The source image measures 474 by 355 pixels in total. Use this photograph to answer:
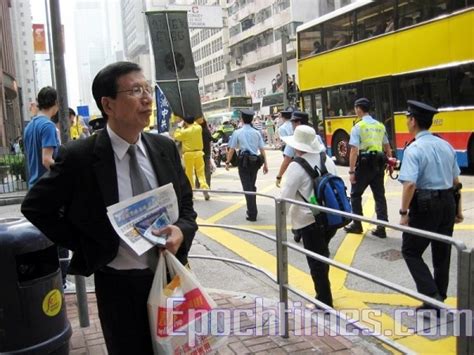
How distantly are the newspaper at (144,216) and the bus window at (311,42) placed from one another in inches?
560

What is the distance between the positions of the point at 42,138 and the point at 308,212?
247cm

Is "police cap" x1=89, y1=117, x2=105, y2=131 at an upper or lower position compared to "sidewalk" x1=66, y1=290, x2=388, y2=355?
upper

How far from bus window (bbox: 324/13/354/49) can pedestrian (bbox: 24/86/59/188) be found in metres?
11.2

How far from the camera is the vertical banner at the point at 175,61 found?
22.1ft

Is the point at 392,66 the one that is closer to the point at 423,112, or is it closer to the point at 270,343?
the point at 423,112

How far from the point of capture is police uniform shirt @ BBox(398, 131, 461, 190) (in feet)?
13.3

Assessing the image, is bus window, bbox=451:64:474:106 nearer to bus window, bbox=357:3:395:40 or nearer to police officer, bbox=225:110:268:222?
bus window, bbox=357:3:395:40

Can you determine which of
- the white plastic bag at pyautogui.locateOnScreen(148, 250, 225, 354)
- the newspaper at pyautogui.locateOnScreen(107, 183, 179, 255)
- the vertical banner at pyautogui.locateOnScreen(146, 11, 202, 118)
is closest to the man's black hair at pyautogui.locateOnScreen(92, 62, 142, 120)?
the newspaper at pyautogui.locateOnScreen(107, 183, 179, 255)

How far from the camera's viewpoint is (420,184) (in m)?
4.07

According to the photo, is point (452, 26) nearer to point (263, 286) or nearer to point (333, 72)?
point (333, 72)

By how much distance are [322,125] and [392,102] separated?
3342 mm

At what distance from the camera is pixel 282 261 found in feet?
12.1

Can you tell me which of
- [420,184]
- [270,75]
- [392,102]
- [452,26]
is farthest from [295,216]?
[270,75]

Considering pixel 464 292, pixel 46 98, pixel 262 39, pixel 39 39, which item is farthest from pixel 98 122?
pixel 262 39
